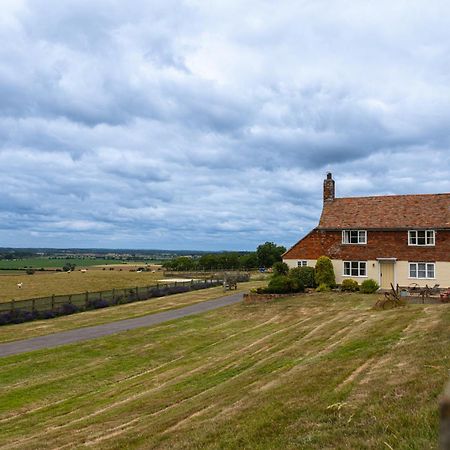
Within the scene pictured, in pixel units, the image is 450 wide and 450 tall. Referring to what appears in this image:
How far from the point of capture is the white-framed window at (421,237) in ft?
128

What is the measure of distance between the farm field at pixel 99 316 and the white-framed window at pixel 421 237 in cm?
1837

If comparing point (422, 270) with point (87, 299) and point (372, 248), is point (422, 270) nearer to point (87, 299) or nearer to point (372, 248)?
point (372, 248)

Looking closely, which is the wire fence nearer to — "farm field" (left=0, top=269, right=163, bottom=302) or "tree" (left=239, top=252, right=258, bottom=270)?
"farm field" (left=0, top=269, right=163, bottom=302)

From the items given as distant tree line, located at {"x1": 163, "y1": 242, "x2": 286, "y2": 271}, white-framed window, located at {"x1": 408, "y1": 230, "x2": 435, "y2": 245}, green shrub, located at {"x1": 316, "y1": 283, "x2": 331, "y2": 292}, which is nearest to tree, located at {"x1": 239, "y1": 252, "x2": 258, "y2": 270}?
distant tree line, located at {"x1": 163, "y1": 242, "x2": 286, "y2": 271}

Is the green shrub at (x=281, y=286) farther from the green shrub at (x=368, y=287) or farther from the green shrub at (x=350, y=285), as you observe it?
the green shrub at (x=368, y=287)

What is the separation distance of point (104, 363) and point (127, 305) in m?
20.3

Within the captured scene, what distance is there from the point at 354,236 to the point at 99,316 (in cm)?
2244

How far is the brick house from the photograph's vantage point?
38.8 m

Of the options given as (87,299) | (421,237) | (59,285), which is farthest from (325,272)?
(59,285)

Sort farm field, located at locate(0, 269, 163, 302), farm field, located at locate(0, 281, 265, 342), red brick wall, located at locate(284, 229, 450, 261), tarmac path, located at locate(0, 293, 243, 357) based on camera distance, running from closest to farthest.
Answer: tarmac path, located at locate(0, 293, 243, 357) → farm field, located at locate(0, 281, 265, 342) → red brick wall, located at locate(284, 229, 450, 261) → farm field, located at locate(0, 269, 163, 302)

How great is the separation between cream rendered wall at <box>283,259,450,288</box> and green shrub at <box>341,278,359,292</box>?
2.44 meters

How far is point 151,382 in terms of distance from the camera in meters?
18.5

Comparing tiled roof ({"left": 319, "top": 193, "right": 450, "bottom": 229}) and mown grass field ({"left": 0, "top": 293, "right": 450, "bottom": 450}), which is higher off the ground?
tiled roof ({"left": 319, "top": 193, "right": 450, "bottom": 229})

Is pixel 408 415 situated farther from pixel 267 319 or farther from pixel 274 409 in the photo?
pixel 267 319
